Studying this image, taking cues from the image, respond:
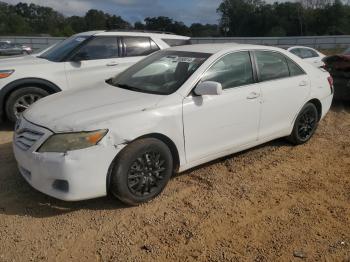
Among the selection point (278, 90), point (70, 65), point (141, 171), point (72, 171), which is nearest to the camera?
point (72, 171)

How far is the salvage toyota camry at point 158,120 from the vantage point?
3.46m

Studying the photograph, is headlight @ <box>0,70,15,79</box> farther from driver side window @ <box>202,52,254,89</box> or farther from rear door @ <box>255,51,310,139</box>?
rear door @ <box>255,51,310,139</box>

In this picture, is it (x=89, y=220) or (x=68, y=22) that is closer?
(x=89, y=220)

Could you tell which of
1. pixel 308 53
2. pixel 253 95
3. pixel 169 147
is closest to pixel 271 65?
pixel 253 95

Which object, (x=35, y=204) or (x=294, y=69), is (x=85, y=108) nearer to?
(x=35, y=204)

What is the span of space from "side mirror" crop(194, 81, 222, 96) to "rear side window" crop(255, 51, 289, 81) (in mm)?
1056

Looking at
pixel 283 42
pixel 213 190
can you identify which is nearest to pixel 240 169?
pixel 213 190

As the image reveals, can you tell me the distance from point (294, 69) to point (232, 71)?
4.16 feet

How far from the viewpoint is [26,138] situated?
3.69 m

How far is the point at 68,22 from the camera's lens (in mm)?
69062

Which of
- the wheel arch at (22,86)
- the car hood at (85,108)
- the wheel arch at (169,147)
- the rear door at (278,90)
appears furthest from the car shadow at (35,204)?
the wheel arch at (22,86)

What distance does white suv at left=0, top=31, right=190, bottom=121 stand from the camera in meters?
6.25

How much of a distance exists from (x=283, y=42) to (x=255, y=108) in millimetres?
28072

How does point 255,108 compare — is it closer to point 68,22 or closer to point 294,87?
point 294,87
